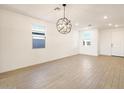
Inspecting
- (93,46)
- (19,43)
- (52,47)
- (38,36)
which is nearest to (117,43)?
(93,46)

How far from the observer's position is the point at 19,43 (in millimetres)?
4402

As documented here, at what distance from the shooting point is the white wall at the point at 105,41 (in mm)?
8586

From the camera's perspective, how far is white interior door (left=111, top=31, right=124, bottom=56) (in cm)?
793

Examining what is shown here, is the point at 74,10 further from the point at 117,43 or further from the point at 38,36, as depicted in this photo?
the point at 117,43

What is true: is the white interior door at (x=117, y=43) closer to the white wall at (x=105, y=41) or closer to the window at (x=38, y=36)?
the white wall at (x=105, y=41)

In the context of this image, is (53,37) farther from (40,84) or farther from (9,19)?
(40,84)

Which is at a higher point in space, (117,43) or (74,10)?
(74,10)

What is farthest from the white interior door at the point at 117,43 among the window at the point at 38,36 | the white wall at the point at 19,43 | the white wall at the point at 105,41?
the window at the point at 38,36

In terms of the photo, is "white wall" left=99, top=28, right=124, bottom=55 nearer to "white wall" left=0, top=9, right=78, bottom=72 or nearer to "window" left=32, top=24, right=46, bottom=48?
"white wall" left=0, top=9, right=78, bottom=72

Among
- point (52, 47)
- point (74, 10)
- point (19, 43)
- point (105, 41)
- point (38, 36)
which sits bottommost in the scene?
point (52, 47)

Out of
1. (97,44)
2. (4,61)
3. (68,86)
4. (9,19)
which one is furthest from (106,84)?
(97,44)

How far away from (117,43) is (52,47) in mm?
5500

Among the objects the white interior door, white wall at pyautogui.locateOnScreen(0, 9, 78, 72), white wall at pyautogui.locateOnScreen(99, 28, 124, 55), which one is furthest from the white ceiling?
white wall at pyautogui.locateOnScreen(99, 28, 124, 55)

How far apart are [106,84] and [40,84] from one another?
1871mm
